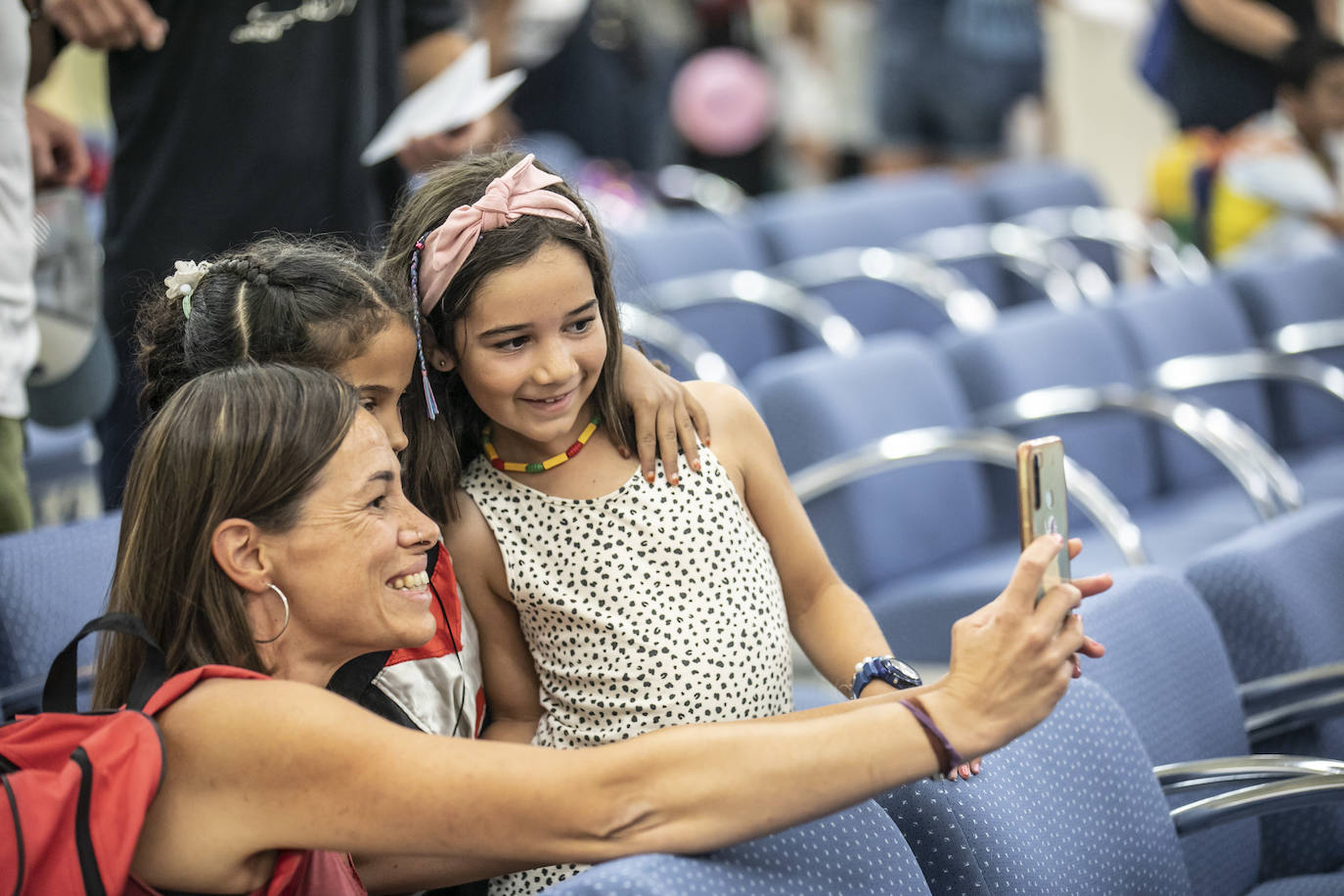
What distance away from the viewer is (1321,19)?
4637mm

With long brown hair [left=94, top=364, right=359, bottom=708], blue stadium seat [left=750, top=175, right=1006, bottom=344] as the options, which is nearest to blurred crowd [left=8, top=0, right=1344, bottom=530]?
long brown hair [left=94, top=364, right=359, bottom=708]

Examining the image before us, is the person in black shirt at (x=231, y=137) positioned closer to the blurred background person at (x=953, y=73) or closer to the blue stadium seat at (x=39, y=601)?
the blue stadium seat at (x=39, y=601)

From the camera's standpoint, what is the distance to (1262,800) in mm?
1533

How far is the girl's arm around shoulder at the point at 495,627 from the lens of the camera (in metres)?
1.53

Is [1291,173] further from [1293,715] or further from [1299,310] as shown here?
[1293,715]

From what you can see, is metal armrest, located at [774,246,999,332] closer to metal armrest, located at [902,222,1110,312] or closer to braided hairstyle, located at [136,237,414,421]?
metal armrest, located at [902,222,1110,312]

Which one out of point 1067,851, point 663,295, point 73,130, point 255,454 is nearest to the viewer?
point 255,454

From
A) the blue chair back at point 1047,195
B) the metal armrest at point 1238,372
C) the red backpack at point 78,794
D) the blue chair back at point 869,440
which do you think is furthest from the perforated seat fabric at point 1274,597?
the blue chair back at point 1047,195

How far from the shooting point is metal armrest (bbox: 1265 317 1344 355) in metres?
3.69

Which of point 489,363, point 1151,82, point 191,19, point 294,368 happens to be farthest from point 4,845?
point 1151,82

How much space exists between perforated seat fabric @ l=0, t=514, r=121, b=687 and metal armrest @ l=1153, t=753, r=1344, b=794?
3.96 ft

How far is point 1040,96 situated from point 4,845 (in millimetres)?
6448

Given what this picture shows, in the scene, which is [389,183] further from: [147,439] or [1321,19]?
[1321,19]

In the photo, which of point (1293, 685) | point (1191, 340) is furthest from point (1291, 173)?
point (1293, 685)
